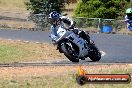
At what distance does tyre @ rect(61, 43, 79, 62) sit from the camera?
754 centimetres

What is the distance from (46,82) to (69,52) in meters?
18.5

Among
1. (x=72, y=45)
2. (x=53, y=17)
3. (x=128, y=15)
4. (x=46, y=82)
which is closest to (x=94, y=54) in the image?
(x=72, y=45)

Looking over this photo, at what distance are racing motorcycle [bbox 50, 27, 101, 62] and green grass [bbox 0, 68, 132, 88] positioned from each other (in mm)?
16158

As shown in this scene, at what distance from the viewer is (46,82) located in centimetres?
2592

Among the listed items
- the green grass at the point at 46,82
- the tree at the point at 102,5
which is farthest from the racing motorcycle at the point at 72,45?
the green grass at the point at 46,82

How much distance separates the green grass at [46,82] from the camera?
2426cm

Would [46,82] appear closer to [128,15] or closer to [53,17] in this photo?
[128,15]

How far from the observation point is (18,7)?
14075 cm

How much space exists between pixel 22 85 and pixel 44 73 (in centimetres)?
576

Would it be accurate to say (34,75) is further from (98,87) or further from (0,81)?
(98,87)

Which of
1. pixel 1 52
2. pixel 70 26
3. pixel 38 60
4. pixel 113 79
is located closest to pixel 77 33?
pixel 70 26

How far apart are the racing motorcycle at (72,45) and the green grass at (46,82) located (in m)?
16.2

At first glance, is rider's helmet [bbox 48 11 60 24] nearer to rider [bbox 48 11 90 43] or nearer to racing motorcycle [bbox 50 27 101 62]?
rider [bbox 48 11 90 43]

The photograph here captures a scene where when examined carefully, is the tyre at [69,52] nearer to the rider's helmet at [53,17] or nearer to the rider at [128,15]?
the rider's helmet at [53,17]
